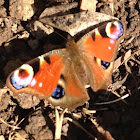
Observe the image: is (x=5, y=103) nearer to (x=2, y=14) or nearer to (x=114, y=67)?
(x=2, y=14)

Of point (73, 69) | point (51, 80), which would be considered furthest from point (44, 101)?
point (73, 69)

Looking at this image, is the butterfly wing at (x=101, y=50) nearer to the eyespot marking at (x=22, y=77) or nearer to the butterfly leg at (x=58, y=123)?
the butterfly leg at (x=58, y=123)

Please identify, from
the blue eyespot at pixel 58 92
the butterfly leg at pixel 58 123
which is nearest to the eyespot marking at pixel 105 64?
the blue eyespot at pixel 58 92

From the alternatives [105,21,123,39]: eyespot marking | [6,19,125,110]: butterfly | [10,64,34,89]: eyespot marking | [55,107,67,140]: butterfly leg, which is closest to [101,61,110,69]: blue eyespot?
[6,19,125,110]: butterfly

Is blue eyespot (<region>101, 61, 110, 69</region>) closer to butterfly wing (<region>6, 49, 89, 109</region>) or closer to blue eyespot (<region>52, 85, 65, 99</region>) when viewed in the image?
butterfly wing (<region>6, 49, 89, 109</region>)

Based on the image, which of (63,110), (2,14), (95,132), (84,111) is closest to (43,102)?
(63,110)

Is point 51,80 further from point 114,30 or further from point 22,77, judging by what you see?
point 114,30
